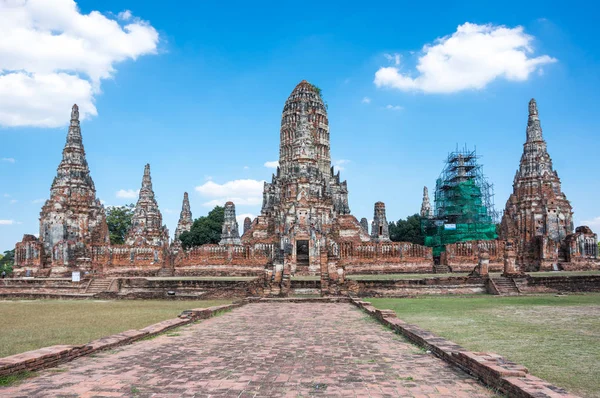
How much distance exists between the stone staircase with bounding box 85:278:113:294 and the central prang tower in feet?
29.7

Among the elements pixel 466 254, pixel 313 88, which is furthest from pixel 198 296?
pixel 313 88

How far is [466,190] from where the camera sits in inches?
1843

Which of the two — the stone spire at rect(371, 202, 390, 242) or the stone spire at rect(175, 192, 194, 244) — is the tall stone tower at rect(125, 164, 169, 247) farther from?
the stone spire at rect(371, 202, 390, 242)

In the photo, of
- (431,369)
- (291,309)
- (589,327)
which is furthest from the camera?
(291,309)

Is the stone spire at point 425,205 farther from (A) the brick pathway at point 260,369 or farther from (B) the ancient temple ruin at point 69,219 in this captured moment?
(A) the brick pathway at point 260,369

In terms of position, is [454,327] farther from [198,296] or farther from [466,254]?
[466,254]

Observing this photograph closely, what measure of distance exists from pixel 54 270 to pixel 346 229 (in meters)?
21.2

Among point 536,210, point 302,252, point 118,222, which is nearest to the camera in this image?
point 302,252

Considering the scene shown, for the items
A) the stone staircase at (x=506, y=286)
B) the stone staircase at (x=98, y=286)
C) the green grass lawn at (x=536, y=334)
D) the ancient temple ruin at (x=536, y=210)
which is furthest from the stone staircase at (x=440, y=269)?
the stone staircase at (x=98, y=286)

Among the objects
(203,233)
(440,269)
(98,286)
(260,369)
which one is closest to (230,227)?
(203,233)

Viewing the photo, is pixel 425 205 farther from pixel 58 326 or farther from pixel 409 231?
pixel 58 326

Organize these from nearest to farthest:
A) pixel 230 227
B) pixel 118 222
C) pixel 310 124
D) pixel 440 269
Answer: pixel 440 269 < pixel 310 124 < pixel 230 227 < pixel 118 222

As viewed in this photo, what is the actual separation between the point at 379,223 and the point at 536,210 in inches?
536

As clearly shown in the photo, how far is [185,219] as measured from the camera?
5925 cm
